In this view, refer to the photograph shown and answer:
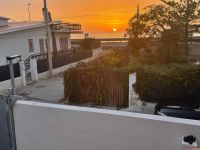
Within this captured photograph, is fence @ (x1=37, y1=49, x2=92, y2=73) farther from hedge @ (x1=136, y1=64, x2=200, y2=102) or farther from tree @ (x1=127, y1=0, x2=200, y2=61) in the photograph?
hedge @ (x1=136, y1=64, x2=200, y2=102)

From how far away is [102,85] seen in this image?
1045 centimetres

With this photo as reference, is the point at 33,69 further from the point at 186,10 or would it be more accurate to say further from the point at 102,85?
the point at 186,10

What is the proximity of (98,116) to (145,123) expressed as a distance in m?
0.58

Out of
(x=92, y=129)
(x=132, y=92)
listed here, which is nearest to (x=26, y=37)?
(x=132, y=92)

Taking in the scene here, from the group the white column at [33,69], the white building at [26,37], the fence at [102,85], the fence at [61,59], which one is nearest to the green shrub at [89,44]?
the fence at [61,59]

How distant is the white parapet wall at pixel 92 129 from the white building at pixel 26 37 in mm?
14304

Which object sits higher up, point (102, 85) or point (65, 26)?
point (65, 26)

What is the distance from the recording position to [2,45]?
57.3 ft

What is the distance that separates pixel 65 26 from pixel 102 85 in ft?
55.5

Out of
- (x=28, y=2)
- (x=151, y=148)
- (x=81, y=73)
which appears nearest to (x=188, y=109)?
(x=151, y=148)

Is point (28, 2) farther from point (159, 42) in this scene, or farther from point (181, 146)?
point (181, 146)

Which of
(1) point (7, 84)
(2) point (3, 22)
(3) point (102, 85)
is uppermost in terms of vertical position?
(2) point (3, 22)

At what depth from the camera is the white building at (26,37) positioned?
17.7 m

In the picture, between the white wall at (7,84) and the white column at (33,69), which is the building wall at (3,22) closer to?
Answer: the white column at (33,69)
